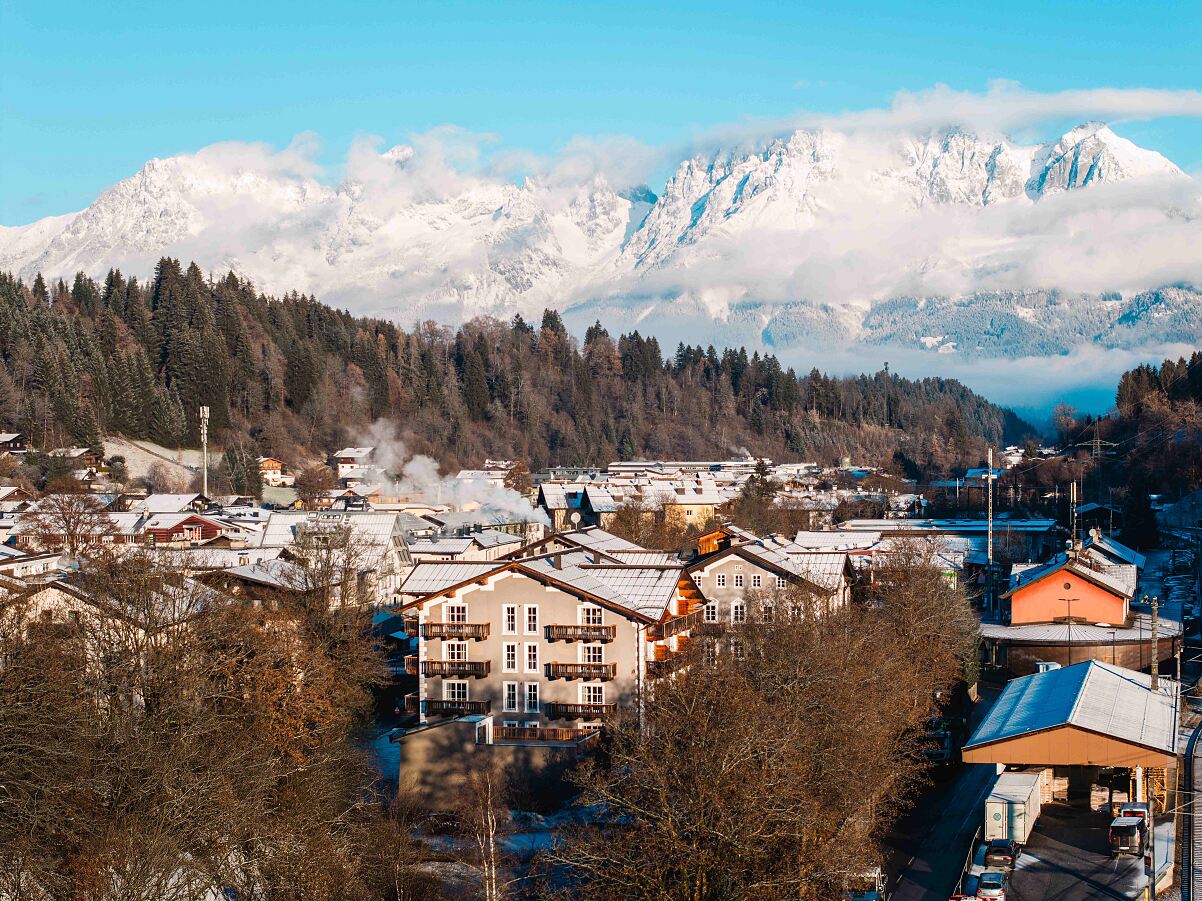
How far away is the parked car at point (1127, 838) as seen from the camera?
27953 mm

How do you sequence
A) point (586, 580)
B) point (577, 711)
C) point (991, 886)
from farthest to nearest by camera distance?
point (586, 580), point (577, 711), point (991, 886)

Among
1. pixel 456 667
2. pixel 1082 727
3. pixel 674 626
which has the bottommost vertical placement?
pixel 1082 727

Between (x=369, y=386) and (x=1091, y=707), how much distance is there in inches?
4555

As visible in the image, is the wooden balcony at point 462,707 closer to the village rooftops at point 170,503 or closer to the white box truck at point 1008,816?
the white box truck at point 1008,816

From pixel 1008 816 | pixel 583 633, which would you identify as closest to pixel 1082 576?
pixel 583 633

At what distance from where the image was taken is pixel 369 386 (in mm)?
142375

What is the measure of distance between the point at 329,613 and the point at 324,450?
91.2 m

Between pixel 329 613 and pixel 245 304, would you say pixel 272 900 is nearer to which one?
pixel 329 613

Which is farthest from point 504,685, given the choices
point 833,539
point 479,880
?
point 833,539

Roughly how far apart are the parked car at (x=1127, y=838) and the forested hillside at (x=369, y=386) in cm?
8764

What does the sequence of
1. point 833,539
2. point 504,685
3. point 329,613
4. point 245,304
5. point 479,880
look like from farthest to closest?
1. point 245,304
2. point 833,539
3. point 329,613
4. point 504,685
5. point 479,880

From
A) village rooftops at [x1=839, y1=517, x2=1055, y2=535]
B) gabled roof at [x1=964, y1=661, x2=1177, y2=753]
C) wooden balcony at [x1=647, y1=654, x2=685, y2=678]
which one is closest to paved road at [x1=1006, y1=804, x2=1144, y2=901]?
gabled roof at [x1=964, y1=661, x2=1177, y2=753]

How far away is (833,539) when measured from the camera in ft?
244

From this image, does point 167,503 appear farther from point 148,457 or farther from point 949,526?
point 949,526
